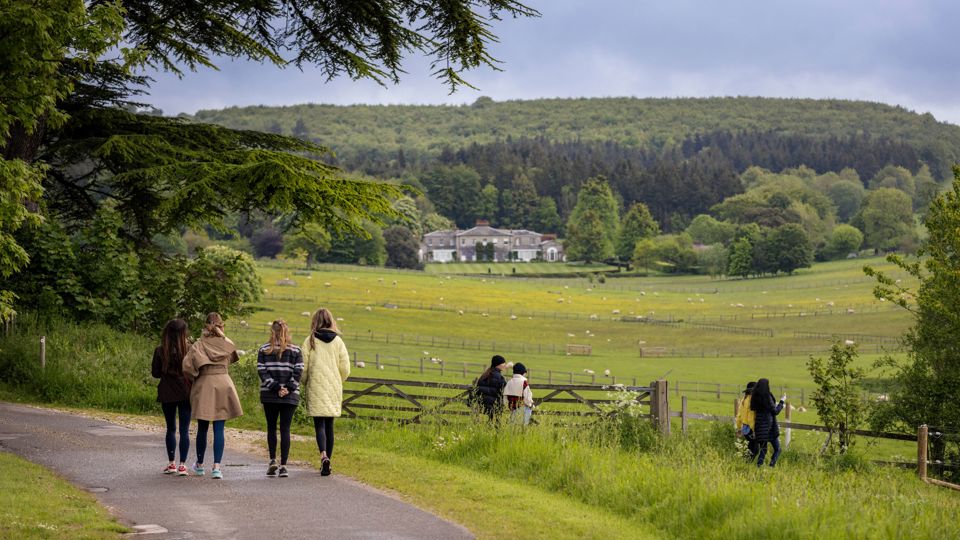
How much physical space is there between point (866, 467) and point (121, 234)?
16873 millimetres

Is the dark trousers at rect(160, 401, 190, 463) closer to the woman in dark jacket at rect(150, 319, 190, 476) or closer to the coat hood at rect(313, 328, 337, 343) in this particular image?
the woman in dark jacket at rect(150, 319, 190, 476)

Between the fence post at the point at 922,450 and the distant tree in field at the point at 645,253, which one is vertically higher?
the distant tree in field at the point at 645,253

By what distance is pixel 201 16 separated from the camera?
22938mm

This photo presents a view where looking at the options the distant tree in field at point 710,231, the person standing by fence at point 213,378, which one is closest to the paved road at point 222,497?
the person standing by fence at point 213,378

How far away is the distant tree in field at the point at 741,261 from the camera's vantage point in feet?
483

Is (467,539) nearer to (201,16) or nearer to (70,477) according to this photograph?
(70,477)

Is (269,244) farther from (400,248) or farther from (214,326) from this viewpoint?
(214,326)

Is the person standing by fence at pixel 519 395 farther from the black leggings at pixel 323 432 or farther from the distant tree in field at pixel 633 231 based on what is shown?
the distant tree in field at pixel 633 231

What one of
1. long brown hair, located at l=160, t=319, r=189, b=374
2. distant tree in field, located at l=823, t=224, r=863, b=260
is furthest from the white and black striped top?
distant tree in field, located at l=823, t=224, r=863, b=260

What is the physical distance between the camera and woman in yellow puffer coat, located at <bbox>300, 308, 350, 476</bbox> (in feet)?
42.1

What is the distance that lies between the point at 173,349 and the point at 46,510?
2.80 m

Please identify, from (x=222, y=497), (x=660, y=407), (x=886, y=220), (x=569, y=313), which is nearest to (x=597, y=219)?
(x=886, y=220)

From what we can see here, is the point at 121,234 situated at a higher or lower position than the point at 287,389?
higher

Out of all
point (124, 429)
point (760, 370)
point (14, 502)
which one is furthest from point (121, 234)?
point (760, 370)
